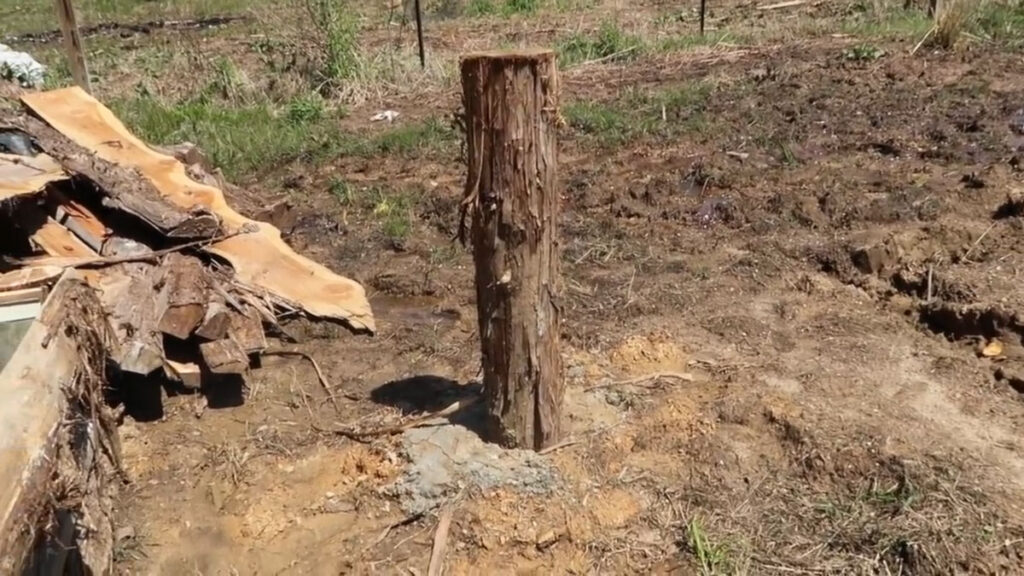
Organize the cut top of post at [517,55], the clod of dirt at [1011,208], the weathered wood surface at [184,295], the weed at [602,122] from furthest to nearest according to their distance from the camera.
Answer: the weed at [602,122]
the clod of dirt at [1011,208]
the weathered wood surface at [184,295]
the cut top of post at [517,55]

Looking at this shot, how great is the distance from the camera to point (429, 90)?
30.3 feet

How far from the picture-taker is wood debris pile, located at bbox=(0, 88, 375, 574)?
262 centimetres

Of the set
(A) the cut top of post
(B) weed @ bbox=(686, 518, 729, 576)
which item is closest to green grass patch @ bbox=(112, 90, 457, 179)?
(A) the cut top of post

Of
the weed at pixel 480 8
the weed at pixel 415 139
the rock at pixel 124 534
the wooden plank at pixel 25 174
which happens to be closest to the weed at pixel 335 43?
the weed at pixel 415 139

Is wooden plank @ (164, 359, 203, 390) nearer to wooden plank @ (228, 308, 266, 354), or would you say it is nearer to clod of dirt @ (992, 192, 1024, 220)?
wooden plank @ (228, 308, 266, 354)

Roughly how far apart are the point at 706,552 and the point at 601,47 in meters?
8.08

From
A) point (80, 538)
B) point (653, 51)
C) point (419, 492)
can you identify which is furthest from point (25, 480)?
point (653, 51)

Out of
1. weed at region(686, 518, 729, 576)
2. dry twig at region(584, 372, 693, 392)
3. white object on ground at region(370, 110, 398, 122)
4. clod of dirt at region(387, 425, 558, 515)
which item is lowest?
weed at region(686, 518, 729, 576)

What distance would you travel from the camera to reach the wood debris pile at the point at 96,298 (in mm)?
2619

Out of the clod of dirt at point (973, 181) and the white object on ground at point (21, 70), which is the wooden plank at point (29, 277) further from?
the white object on ground at point (21, 70)

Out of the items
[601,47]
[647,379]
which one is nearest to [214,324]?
[647,379]

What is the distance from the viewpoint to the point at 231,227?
4.93 meters

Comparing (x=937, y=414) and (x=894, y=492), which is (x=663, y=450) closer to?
(x=894, y=492)

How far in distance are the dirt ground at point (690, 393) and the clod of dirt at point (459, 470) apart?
0.01 metres
